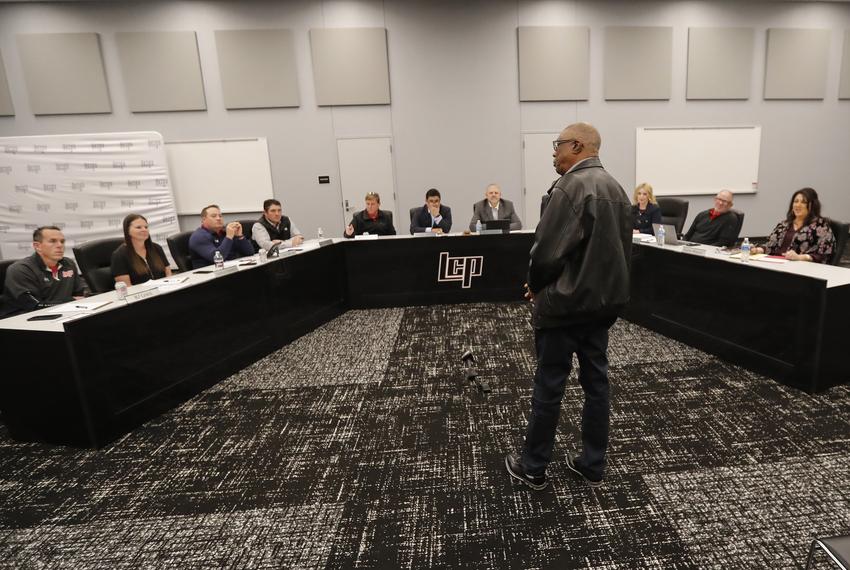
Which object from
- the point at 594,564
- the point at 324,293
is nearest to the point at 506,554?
the point at 594,564

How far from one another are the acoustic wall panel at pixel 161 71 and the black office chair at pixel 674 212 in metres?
6.32

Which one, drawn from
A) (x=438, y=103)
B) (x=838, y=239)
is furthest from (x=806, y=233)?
(x=438, y=103)

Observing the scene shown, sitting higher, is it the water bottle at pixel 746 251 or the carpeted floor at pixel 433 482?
the water bottle at pixel 746 251

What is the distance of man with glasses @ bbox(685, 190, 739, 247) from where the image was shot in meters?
4.23

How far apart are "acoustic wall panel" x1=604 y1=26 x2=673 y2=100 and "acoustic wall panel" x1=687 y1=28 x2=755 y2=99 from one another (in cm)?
41

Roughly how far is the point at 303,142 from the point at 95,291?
13.4 feet

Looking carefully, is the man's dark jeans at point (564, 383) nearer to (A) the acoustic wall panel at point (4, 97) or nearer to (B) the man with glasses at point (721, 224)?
(B) the man with glasses at point (721, 224)

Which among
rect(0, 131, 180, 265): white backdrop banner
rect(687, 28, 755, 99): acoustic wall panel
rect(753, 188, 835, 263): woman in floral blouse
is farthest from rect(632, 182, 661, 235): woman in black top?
rect(0, 131, 180, 265): white backdrop banner

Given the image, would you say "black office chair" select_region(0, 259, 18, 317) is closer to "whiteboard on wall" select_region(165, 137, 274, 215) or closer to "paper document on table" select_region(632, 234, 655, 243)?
"whiteboard on wall" select_region(165, 137, 274, 215)

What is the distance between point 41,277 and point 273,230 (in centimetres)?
218

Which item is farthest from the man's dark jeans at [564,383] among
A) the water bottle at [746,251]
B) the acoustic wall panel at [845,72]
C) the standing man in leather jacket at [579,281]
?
the acoustic wall panel at [845,72]

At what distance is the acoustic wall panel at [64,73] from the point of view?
6391 mm

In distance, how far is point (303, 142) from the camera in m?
6.96

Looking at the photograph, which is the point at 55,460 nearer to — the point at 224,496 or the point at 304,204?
the point at 224,496
